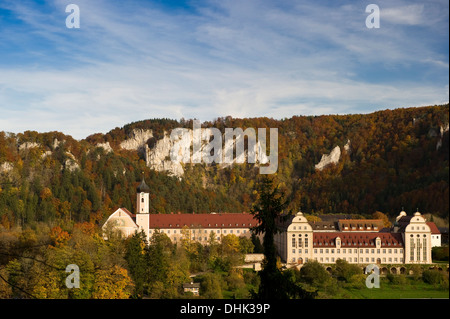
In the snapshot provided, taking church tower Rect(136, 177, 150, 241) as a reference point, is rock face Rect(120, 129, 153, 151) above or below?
above

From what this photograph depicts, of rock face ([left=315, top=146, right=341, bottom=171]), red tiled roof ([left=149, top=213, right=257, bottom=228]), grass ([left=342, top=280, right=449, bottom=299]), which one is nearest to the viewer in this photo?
grass ([left=342, top=280, right=449, bottom=299])

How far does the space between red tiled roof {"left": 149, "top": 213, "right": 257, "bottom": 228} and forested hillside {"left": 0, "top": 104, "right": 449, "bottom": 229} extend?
839 centimetres

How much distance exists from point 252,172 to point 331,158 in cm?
1613

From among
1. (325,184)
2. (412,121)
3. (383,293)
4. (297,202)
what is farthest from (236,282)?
(412,121)

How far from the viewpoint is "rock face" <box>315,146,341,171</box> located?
114 metres

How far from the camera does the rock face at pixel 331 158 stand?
114 metres

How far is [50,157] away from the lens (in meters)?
82.2

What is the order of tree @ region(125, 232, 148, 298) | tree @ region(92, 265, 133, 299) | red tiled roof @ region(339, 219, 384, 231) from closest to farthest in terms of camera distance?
tree @ region(92, 265, 133, 299) < tree @ region(125, 232, 148, 298) < red tiled roof @ region(339, 219, 384, 231)

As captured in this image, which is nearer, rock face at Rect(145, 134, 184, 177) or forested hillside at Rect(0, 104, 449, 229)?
forested hillside at Rect(0, 104, 449, 229)

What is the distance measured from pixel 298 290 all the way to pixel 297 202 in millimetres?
81376

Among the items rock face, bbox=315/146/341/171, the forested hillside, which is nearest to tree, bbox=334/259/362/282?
the forested hillside

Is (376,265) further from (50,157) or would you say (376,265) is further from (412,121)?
(412,121)

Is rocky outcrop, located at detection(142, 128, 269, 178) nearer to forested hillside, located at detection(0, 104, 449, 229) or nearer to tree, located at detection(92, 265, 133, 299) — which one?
forested hillside, located at detection(0, 104, 449, 229)

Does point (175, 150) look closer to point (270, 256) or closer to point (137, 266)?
point (137, 266)
